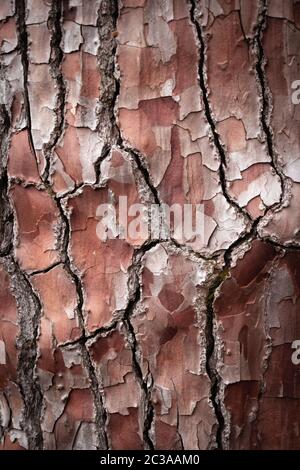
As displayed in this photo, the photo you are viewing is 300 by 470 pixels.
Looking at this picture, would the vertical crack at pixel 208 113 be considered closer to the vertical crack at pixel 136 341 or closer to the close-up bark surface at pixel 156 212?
the close-up bark surface at pixel 156 212

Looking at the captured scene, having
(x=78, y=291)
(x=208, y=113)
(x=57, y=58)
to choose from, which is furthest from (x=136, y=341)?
(x=57, y=58)

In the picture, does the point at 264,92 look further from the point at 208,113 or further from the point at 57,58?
the point at 57,58

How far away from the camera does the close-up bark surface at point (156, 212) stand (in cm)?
93

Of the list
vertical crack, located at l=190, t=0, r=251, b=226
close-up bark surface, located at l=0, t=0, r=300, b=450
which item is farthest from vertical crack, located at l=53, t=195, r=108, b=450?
vertical crack, located at l=190, t=0, r=251, b=226

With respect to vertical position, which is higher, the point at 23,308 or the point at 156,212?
the point at 156,212

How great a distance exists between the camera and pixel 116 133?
0.96 meters

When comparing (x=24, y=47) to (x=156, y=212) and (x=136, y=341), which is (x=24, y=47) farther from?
(x=136, y=341)

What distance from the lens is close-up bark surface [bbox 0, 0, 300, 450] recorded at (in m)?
0.93

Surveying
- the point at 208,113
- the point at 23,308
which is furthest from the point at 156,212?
the point at 23,308

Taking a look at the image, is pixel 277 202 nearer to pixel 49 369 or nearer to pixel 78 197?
pixel 78 197

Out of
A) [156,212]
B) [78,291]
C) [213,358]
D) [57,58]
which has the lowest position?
[213,358]

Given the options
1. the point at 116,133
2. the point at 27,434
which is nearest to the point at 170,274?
the point at 116,133

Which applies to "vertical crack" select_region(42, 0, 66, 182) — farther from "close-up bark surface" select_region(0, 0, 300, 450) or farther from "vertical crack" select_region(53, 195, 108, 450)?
"vertical crack" select_region(53, 195, 108, 450)

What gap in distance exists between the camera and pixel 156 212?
3.12 ft
